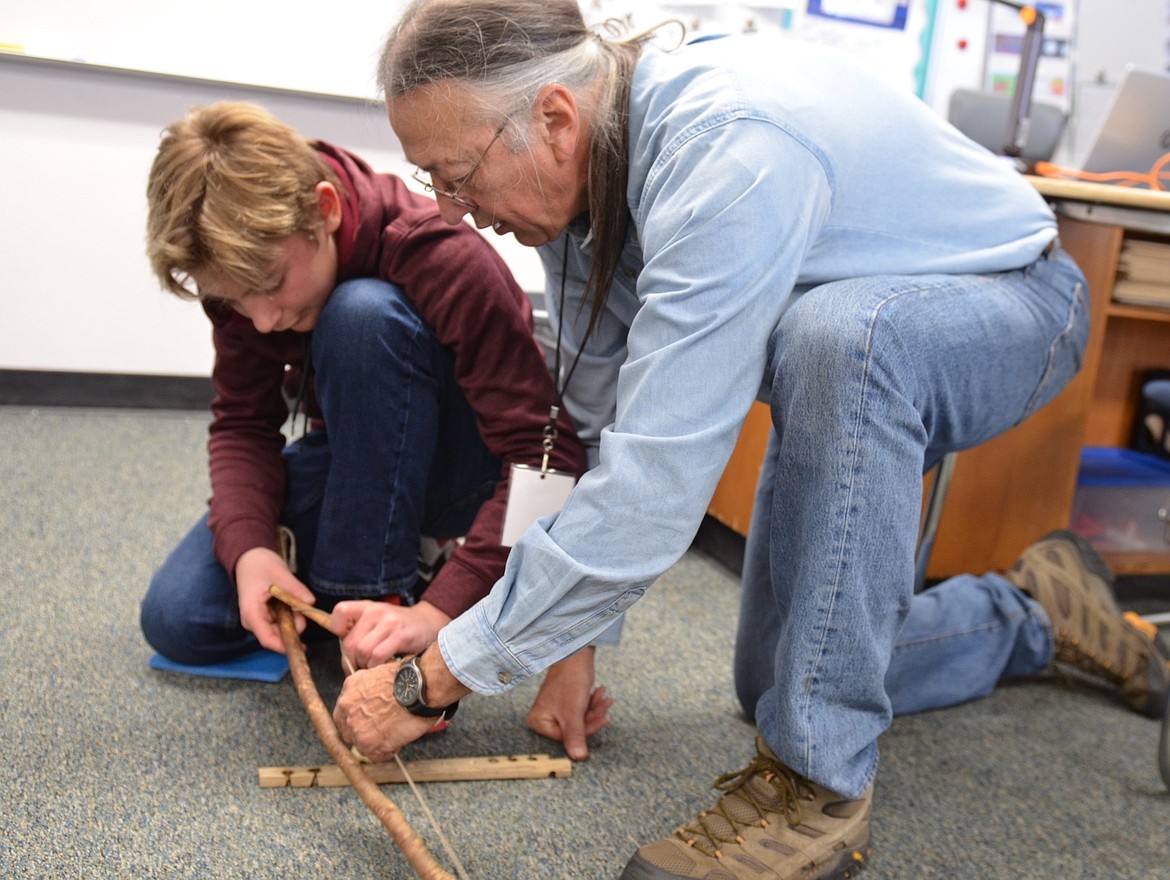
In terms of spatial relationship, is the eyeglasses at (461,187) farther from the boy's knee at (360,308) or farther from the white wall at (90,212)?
the white wall at (90,212)

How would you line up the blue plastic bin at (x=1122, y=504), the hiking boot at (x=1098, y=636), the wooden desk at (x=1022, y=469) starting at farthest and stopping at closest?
the blue plastic bin at (x=1122, y=504)
the wooden desk at (x=1022, y=469)
the hiking boot at (x=1098, y=636)

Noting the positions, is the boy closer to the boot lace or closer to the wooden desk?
the boot lace

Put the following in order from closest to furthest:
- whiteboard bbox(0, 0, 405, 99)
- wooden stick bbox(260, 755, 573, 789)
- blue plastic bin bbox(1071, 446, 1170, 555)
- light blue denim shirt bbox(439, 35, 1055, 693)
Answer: light blue denim shirt bbox(439, 35, 1055, 693), wooden stick bbox(260, 755, 573, 789), blue plastic bin bbox(1071, 446, 1170, 555), whiteboard bbox(0, 0, 405, 99)

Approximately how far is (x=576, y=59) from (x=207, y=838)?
0.73 metres

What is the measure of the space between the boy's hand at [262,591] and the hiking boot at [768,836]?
459mm

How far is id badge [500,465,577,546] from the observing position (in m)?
1.01

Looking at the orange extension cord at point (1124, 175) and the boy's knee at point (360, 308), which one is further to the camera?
the orange extension cord at point (1124, 175)

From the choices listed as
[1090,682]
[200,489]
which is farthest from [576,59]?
[200,489]

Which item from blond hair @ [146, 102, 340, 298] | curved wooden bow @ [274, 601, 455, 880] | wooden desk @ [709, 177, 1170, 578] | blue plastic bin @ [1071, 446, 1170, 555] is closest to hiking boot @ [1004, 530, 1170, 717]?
wooden desk @ [709, 177, 1170, 578]

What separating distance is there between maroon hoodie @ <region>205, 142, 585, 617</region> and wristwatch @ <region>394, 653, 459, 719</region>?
A: 0.60 feet

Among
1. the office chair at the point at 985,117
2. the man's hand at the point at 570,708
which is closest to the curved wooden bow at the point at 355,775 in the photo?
the man's hand at the point at 570,708

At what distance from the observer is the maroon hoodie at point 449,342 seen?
1038mm

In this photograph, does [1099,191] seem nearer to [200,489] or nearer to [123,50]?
[200,489]

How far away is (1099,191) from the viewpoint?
1303 mm
